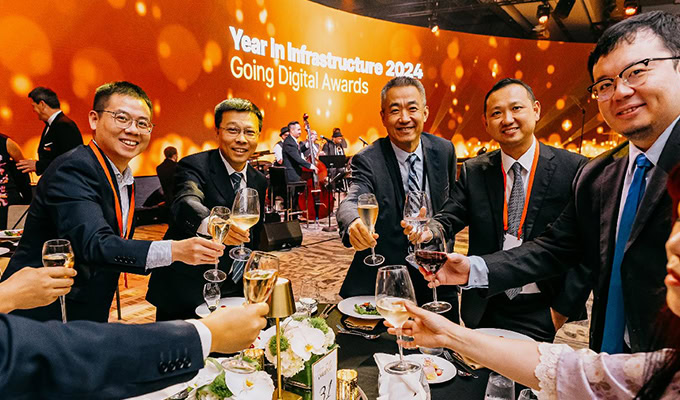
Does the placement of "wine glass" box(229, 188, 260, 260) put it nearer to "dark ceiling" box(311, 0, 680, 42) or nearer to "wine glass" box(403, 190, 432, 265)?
"wine glass" box(403, 190, 432, 265)

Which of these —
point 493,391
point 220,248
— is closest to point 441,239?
point 493,391

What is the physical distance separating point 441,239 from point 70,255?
143 centimetres

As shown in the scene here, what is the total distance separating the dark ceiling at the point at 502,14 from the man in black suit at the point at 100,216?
11.1 metres

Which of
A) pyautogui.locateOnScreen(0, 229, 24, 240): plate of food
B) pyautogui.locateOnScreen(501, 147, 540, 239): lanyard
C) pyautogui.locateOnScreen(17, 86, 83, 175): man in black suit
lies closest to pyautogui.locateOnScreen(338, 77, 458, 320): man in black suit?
pyautogui.locateOnScreen(501, 147, 540, 239): lanyard

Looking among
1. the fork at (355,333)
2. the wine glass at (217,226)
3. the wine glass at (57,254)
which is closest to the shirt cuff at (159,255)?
the wine glass at (217,226)

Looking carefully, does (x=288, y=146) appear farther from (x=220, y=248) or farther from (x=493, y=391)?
(x=493, y=391)

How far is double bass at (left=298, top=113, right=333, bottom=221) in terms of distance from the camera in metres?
9.04

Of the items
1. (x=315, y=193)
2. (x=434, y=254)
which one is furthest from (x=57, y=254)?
(x=315, y=193)

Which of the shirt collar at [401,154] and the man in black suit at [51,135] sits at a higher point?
the man in black suit at [51,135]

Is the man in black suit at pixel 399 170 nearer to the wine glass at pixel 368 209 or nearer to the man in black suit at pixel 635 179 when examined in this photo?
the wine glass at pixel 368 209

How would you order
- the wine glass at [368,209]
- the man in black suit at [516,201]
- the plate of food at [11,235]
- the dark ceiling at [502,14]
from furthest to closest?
the dark ceiling at [502,14] < the plate of food at [11,235] < the man in black suit at [516,201] < the wine glass at [368,209]

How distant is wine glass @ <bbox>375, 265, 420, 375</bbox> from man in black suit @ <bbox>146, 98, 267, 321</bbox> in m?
1.13

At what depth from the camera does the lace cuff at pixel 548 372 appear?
1.01 metres

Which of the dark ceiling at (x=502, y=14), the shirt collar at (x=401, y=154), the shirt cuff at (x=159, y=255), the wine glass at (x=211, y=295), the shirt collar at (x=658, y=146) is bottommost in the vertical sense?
the wine glass at (x=211, y=295)
